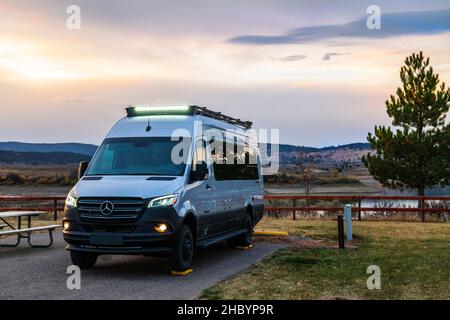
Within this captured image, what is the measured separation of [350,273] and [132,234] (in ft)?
12.3

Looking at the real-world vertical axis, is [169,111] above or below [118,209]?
above

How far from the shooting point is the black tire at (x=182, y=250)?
9875mm

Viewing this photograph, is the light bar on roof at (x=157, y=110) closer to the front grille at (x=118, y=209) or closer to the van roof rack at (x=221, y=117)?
the van roof rack at (x=221, y=117)

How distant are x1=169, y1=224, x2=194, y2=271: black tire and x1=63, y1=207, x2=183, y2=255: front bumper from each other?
0.17m

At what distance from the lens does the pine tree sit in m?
32.7

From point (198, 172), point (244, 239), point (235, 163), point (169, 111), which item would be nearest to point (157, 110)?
point (169, 111)

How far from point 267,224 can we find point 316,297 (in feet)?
42.3

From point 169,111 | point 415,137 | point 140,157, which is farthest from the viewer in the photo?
point 415,137

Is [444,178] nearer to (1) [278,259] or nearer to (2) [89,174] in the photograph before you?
(1) [278,259]

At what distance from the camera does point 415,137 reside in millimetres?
33031

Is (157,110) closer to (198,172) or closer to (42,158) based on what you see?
(198,172)

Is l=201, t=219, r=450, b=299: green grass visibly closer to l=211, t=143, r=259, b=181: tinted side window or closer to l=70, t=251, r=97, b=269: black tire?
l=211, t=143, r=259, b=181: tinted side window

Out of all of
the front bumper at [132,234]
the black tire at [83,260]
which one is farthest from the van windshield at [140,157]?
the black tire at [83,260]
